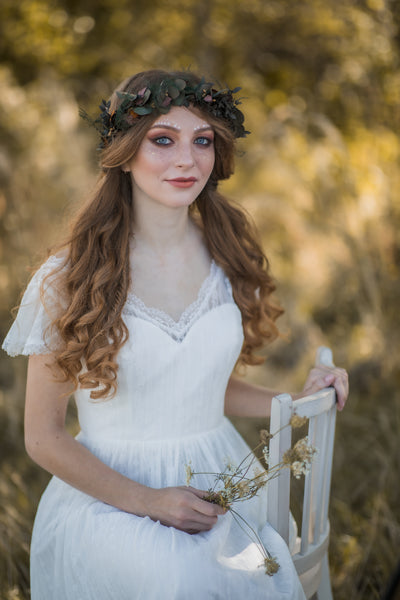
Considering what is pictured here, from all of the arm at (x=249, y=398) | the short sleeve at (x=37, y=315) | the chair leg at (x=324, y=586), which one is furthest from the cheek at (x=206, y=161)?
the chair leg at (x=324, y=586)

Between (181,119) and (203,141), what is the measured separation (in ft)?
0.36

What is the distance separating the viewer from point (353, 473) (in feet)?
9.25

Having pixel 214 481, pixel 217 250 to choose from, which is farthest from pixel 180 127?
pixel 214 481

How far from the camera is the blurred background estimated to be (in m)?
2.44

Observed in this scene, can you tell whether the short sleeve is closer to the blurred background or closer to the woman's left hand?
the blurred background

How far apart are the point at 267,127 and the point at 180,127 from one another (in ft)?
8.20

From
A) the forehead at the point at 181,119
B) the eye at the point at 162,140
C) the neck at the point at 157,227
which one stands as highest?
Result: the forehead at the point at 181,119

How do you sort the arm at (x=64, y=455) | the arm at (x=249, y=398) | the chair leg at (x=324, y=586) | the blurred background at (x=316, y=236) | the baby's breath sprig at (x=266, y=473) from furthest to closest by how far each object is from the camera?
the blurred background at (x=316, y=236) → the arm at (x=249, y=398) → the chair leg at (x=324, y=586) → the arm at (x=64, y=455) → the baby's breath sprig at (x=266, y=473)

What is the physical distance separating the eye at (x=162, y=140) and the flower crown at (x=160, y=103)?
0.07m

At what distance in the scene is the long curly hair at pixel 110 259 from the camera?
58.7 inches

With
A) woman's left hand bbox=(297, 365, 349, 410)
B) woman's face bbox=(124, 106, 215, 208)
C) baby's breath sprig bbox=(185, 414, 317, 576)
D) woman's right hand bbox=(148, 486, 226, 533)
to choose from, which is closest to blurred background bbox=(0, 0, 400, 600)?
woman's face bbox=(124, 106, 215, 208)

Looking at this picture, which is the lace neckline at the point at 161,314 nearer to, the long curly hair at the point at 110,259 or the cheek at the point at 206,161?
the long curly hair at the point at 110,259

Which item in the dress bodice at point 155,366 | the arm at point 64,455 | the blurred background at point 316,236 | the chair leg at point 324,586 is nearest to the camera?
the arm at point 64,455

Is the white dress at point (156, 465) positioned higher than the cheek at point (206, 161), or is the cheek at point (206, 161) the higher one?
the cheek at point (206, 161)
